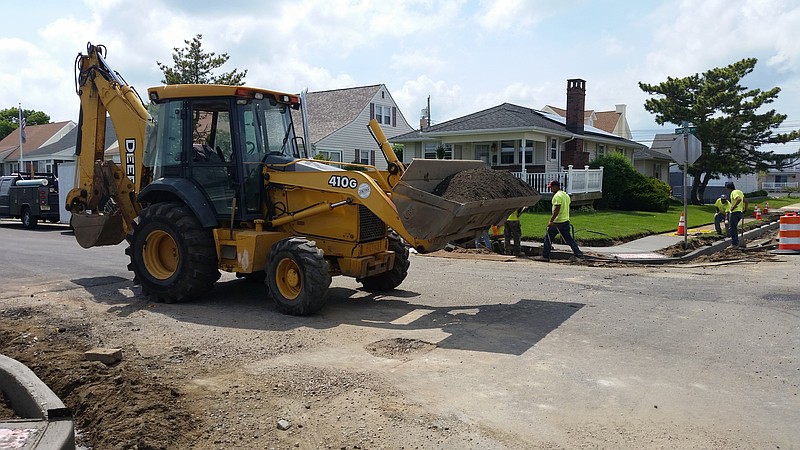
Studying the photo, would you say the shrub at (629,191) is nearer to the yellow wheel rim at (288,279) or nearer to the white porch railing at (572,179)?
the white porch railing at (572,179)

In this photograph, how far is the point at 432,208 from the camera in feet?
24.9

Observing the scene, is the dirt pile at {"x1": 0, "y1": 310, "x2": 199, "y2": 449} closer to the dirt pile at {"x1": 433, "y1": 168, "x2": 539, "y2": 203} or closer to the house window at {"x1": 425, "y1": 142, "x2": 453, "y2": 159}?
the dirt pile at {"x1": 433, "y1": 168, "x2": 539, "y2": 203}

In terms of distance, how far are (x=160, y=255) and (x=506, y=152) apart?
2384cm

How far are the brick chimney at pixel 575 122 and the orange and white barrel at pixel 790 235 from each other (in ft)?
56.1

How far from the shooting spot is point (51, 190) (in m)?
23.2

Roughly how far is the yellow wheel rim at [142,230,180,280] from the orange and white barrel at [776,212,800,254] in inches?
530

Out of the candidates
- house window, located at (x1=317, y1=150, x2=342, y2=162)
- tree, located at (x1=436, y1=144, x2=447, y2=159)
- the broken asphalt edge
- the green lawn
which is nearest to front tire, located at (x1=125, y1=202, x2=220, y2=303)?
the broken asphalt edge

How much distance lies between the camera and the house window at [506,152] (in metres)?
31.2

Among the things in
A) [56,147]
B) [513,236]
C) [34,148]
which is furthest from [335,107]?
[513,236]

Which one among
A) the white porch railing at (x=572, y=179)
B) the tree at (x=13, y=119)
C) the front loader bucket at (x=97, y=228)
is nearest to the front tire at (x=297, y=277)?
the front loader bucket at (x=97, y=228)

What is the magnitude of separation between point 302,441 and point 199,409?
100 centimetres

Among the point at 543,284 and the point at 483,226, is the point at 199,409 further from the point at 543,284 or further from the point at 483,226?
the point at 543,284

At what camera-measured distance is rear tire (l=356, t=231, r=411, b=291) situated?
963 centimetres

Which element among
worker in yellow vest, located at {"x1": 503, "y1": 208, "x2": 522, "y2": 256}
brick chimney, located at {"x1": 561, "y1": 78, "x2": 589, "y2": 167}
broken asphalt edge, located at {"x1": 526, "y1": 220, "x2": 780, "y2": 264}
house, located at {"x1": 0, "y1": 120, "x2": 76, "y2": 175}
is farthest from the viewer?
house, located at {"x1": 0, "y1": 120, "x2": 76, "y2": 175}
